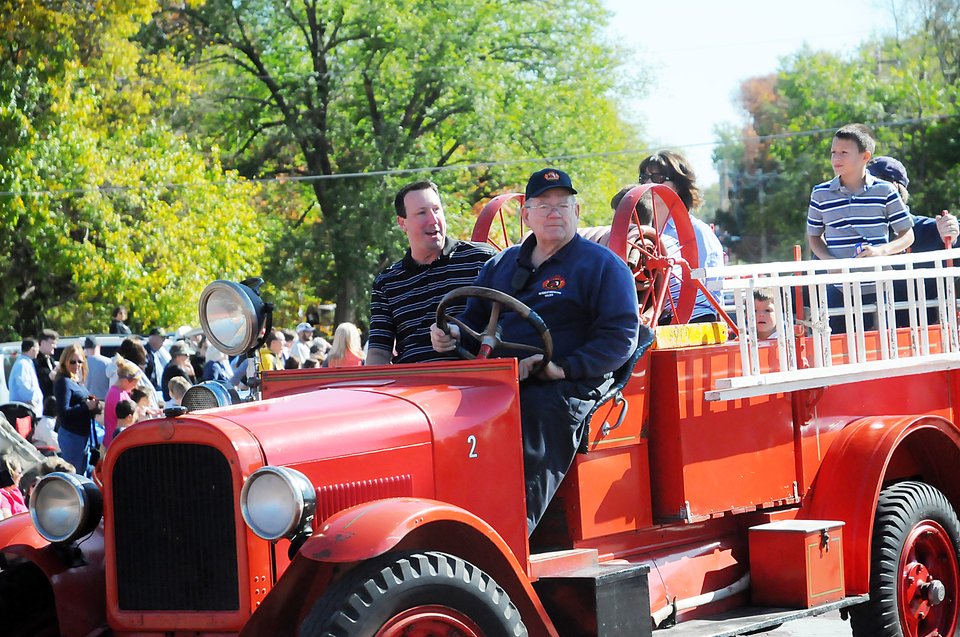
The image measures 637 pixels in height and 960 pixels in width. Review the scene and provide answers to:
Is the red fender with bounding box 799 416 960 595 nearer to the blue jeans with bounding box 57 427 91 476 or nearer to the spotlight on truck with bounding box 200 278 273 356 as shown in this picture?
the spotlight on truck with bounding box 200 278 273 356

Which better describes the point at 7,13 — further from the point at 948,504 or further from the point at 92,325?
the point at 948,504

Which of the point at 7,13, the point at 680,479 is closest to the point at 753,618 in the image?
the point at 680,479

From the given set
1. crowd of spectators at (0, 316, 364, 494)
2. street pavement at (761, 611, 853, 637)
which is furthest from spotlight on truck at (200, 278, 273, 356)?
street pavement at (761, 611, 853, 637)

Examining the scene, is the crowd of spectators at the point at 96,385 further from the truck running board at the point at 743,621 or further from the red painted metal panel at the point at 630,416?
the truck running board at the point at 743,621

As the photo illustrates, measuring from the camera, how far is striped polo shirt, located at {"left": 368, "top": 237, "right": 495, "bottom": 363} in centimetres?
592

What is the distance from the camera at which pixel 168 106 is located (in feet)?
92.1

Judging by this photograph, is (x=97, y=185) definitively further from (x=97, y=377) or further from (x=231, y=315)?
(x=231, y=315)

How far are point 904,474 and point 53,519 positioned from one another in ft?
13.7

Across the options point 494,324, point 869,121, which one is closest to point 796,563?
point 494,324

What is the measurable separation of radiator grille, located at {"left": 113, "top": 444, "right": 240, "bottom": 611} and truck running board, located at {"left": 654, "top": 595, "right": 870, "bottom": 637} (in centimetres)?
189

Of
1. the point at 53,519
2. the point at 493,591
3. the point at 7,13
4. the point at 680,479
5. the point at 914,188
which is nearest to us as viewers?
the point at 493,591

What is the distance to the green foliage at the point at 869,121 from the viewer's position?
40281 millimetres

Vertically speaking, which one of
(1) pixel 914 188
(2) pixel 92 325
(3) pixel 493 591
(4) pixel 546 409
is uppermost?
(1) pixel 914 188

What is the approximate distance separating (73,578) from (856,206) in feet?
15.3
